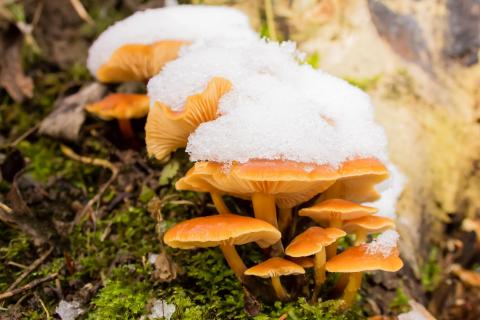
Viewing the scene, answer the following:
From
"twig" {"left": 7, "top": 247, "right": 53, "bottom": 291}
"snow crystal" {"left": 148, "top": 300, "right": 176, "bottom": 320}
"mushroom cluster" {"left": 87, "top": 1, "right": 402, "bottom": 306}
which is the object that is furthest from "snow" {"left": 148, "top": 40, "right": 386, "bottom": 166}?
"twig" {"left": 7, "top": 247, "right": 53, "bottom": 291}

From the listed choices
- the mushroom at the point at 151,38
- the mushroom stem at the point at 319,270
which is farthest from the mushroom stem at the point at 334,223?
the mushroom at the point at 151,38

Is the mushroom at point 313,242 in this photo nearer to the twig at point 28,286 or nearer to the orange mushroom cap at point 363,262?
the orange mushroom cap at point 363,262

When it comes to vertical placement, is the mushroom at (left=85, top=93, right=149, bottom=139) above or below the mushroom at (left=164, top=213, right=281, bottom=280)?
above

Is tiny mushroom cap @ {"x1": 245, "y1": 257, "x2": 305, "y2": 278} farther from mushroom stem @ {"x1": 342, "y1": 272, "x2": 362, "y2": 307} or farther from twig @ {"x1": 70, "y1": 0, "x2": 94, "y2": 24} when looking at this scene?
twig @ {"x1": 70, "y1": 0, "x2": 94, "y2": 24}

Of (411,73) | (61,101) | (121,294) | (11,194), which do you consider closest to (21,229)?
(11,194)

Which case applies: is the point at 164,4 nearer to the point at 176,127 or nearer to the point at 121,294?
the point at 176,127
